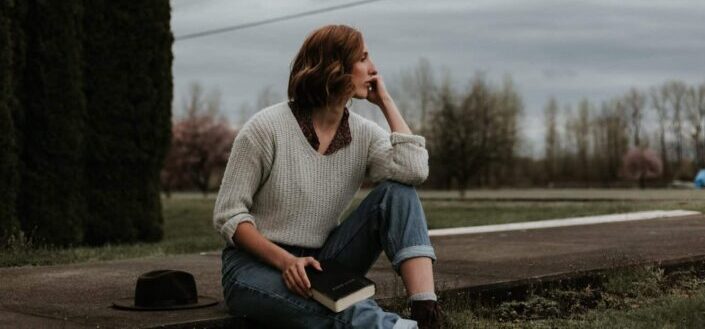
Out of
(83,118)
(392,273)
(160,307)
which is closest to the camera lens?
(160,307)

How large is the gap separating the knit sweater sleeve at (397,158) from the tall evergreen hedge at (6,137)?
800 centimetres

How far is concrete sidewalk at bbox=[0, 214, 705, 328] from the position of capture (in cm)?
364

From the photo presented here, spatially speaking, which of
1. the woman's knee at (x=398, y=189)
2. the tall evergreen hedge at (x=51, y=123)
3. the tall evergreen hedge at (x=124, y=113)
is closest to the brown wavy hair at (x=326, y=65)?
the woman's knee at (x=398, y=189)

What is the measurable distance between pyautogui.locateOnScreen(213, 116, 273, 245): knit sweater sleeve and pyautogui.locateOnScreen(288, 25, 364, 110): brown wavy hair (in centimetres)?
23

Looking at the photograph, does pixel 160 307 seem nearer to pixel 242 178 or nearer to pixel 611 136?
pixel 242 178

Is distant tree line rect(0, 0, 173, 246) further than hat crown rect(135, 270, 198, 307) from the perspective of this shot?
Yes

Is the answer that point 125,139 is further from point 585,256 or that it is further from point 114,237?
point 585,256

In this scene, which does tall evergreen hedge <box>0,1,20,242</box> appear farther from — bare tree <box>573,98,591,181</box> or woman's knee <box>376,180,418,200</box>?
bare tree <box>573,98,591,181</box>

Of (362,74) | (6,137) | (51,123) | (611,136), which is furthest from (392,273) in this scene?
(611,136)

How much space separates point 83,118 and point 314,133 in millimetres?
9593

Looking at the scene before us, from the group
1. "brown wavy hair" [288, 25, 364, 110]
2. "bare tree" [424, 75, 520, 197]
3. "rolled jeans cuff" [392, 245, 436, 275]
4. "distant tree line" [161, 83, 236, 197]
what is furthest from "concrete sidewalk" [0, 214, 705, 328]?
"distant tree line" [161, 83, 236, 197]

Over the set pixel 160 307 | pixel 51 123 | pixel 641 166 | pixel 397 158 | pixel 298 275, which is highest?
pixel 51 123

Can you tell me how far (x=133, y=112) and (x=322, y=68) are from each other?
9.99m

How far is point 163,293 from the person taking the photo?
380cm
